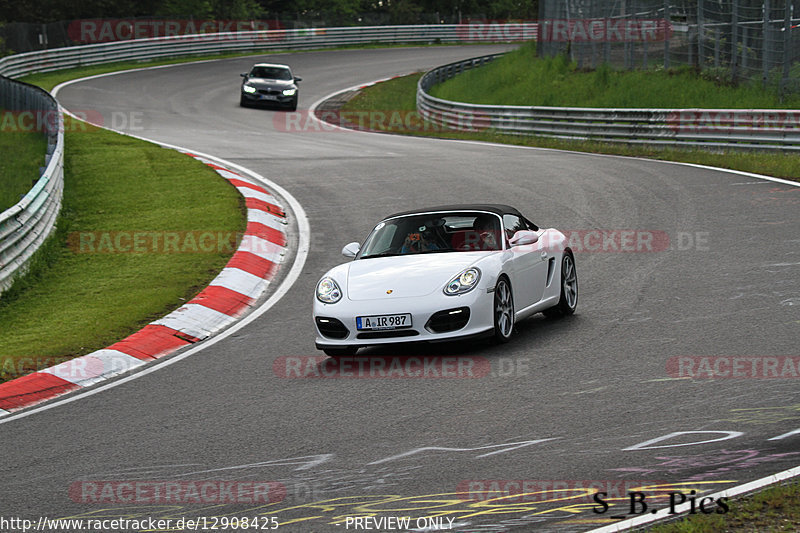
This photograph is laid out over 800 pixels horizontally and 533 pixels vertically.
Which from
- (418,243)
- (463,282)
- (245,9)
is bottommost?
(463,282)

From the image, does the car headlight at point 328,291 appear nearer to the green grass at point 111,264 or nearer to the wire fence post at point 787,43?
the green grass at point 111,264

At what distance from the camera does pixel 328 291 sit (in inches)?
357

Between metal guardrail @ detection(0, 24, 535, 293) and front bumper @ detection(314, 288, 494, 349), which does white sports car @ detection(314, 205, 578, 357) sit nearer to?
front bumper @ detection(314, 288, 494, 349)

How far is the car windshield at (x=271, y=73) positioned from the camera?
119ft

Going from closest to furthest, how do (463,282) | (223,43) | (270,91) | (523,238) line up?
(463,282)
(523,238)
(270,91)
(223,43)

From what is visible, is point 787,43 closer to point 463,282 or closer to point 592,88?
point 592,88

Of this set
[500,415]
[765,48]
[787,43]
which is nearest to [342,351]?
[500,415]

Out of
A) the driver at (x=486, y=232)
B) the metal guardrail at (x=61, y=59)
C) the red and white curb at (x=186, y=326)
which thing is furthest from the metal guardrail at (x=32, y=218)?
the driver at (x=486, y=232)

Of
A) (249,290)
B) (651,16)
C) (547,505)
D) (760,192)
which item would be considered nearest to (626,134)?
(651,16)

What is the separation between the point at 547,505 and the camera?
16.7 ft

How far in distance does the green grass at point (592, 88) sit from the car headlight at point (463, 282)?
17447mm

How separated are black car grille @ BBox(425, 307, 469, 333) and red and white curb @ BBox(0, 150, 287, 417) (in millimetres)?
2652

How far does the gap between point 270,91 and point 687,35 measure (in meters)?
13.9

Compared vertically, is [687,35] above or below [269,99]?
above
